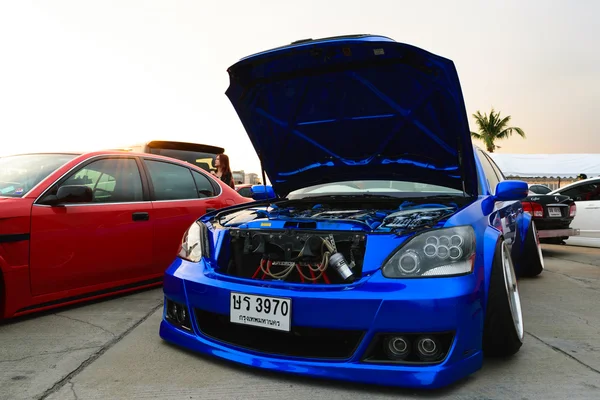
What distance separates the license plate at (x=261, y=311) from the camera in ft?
7.41

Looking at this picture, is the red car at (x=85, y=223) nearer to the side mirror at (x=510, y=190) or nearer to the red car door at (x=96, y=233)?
the red car door at (x=96, y=233)

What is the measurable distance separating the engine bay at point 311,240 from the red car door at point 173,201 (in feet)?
4.46

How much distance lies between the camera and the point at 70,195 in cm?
337

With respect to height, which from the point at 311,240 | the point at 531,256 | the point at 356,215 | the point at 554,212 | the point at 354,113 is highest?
the point at 354,113

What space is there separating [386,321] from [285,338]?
593 millimetres

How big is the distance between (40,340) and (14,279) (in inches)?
19.6

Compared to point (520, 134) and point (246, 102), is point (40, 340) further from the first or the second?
point (520, 134)

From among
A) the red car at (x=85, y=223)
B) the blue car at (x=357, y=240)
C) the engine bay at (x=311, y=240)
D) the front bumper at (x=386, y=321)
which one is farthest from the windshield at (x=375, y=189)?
the front bumper at (x=386, y=321)

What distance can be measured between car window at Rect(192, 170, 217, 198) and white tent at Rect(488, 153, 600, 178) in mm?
21572

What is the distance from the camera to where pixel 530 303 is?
4023 millimetres

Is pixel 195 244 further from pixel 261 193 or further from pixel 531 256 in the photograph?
pixel 531 256

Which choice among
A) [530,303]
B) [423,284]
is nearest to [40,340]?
[423,284]

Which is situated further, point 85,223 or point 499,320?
point 85,223

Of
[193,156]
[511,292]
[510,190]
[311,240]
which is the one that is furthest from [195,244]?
[193,156]
